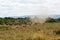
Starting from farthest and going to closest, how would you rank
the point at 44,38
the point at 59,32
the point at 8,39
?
the point at 59,32
the point at 8,39
the point at 44,38

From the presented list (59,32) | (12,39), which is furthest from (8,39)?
(59,32)

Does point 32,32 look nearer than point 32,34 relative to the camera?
No

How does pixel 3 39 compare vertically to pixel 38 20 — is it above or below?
below

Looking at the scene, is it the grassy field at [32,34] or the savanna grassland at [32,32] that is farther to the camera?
the savanna grassland at [32,32]

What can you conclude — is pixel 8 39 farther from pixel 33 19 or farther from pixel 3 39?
pixel 33 19

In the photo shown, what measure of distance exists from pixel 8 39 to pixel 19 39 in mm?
1027

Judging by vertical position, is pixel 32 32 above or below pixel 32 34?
below

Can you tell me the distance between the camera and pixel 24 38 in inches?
896

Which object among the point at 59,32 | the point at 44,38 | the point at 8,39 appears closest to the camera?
the point at 44,38

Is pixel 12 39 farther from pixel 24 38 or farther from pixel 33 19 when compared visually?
pixel 33 19

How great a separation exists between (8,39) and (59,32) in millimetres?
9185

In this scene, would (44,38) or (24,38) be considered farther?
(24,38)

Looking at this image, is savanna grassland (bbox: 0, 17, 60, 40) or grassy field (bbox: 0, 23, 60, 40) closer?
grassy field (bbox: 0, 23, 60, 40)

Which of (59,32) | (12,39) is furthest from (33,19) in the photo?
(59,32)
